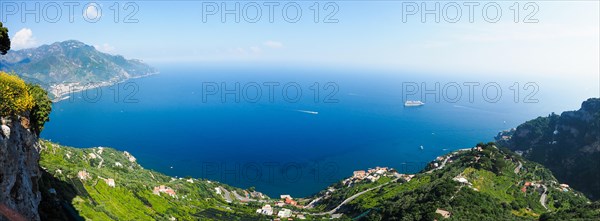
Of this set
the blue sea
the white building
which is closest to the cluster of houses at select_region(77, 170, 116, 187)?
the white building

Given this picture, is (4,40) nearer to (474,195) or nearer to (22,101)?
(22,101)

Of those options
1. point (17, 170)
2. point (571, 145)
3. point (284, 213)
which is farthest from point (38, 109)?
point (571, 145)

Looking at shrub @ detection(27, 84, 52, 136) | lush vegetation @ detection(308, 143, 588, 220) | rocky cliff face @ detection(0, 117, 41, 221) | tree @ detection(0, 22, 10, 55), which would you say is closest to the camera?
rocky cliff face @ detection(0, 117, 41, 221)

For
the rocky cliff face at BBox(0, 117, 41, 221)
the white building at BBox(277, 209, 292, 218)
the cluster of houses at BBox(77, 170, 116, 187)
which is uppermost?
the rocky cliff face at BBox(0, 117, 41, 221)

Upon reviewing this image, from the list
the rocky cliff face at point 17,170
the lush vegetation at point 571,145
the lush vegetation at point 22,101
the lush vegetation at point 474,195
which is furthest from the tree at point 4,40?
the lush vegetation at point 571,145

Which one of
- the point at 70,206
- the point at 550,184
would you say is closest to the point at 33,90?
the point at 70,206

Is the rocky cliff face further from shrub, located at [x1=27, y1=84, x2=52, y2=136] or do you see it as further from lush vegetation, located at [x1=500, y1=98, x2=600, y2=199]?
lush vegetation, located at [x1=500, y1=98, x2=600, y2=199]
